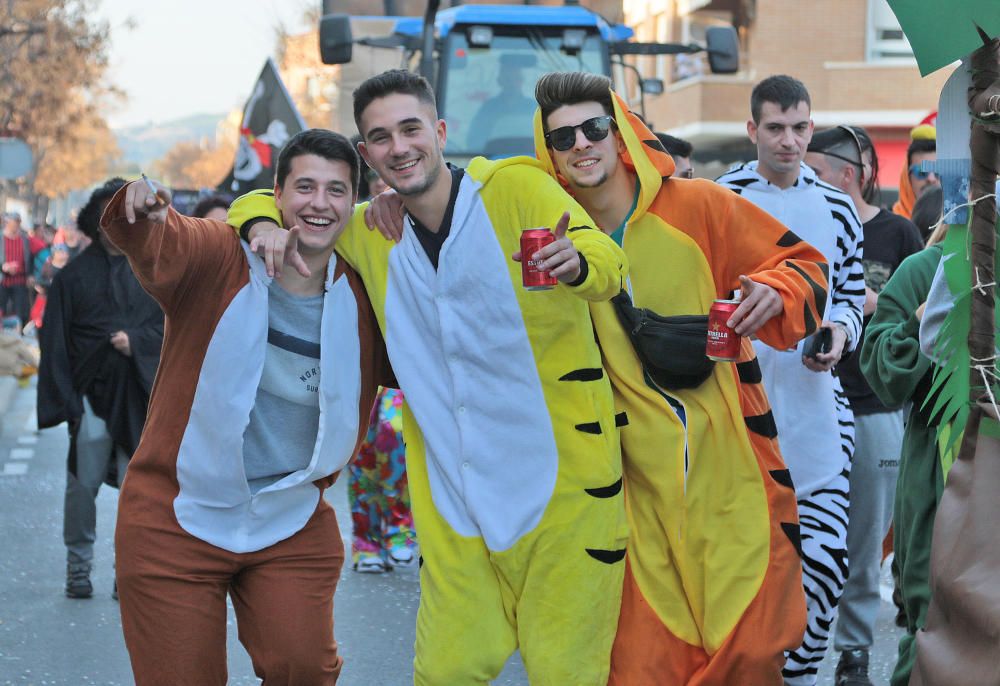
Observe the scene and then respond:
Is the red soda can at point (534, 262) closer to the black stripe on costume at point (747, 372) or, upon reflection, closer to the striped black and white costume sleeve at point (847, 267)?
the black stripe on costume at point (747, 372)

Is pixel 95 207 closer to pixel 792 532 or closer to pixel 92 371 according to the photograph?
pixel 92 371

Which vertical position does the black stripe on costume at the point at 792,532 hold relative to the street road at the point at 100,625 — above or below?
above

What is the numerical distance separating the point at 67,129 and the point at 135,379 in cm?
4316

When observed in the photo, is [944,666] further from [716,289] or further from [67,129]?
[67,129]

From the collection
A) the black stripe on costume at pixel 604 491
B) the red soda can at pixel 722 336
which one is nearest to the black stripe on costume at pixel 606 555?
the black stripe on costume at pixel 604 491

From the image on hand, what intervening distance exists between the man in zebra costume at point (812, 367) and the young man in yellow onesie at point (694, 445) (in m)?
1.04

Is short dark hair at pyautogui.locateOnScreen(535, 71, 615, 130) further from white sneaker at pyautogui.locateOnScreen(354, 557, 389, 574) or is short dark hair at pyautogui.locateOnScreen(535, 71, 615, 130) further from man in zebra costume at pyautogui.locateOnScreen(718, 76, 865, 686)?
white sneaker at pyautogui.locateOnScreen(354, 557, 389, 574)

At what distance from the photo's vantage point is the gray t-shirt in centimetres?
438

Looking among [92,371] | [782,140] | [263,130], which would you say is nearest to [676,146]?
A: [782,140]

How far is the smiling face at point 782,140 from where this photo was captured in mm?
5906

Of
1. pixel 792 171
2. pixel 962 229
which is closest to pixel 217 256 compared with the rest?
pixel 962 229

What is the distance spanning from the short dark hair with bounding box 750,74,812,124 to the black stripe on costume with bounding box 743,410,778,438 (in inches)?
76.6

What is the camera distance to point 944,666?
120 inches

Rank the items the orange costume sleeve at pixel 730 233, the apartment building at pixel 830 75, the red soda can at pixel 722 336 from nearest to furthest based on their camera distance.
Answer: the red soda can at pixel 722 336 → the orange costume sleeve at pixel 730 233 → the apartment building at pixel 830 75
